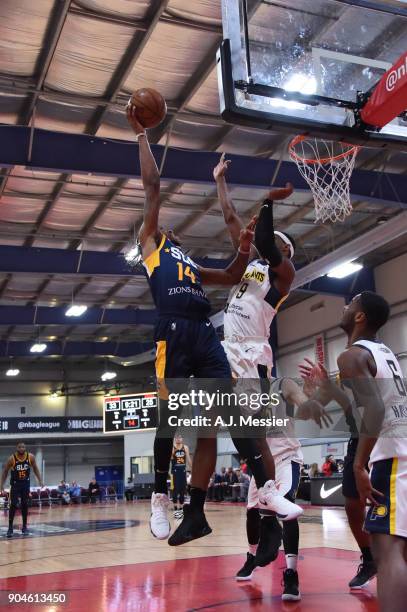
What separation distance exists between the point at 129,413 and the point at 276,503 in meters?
19.8

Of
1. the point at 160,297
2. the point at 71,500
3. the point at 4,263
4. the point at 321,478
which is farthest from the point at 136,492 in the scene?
the point at 160,297

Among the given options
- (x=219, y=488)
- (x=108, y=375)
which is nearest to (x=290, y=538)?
(x=219, y=488)

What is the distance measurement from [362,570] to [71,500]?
26067 mm

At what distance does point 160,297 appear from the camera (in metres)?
4.55

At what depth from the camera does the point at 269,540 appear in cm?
505

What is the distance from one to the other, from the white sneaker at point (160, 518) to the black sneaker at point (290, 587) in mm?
1234

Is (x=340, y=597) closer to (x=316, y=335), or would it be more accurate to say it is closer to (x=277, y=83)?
(x=277, y=83)

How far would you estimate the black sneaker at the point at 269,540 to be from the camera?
4992mm

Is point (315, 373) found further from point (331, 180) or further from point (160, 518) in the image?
point (331, 180)

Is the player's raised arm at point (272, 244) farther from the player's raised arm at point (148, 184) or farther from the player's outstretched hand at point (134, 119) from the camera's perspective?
the player's outstretched hand at point (134, 119)

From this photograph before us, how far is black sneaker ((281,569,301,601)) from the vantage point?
16.0 ft

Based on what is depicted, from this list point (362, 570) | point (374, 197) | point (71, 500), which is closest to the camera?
point (362, 570)

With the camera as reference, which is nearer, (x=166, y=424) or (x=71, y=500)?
(x=166, y=424)

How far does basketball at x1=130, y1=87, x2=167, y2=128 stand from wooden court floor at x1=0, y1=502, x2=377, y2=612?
3.36 meters
